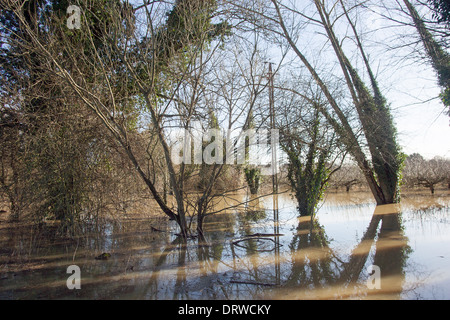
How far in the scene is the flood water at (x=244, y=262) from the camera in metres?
4.12

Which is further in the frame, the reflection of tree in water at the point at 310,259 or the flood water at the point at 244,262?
the reflection of tree in water at the point at 310,259

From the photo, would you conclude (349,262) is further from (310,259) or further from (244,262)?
(244,262)

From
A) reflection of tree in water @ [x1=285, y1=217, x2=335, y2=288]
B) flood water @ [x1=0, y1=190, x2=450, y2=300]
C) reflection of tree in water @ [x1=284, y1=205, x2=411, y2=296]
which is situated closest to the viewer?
flood water @ [x1=0, y1=190, x2=450, y2=300]

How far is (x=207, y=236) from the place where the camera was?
7.96 metres

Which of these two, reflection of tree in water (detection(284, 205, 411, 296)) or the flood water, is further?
reflection of tree in water (detection(284, 205, 411, 296))

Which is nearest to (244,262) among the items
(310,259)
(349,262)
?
(310,259)

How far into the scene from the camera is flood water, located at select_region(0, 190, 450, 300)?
412 centimetres

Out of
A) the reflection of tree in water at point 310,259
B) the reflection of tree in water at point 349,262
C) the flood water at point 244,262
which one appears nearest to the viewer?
the flood water at point 244,262

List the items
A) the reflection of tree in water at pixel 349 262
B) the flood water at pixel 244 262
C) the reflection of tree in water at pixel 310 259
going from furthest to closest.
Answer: the reflection of tree in water at pixel 310 259, the reflection of tree in water at pixel 349 262, the flood water at pixel 244 262

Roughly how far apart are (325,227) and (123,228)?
17.9 feet

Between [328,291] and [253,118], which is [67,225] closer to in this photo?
[253,118]

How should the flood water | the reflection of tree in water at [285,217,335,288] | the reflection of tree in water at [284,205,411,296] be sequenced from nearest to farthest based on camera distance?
1. the flood water
2. the reflection of tree in water at [284,205,411,296]
3. the reflection of tree in water at [285,217,335,288]

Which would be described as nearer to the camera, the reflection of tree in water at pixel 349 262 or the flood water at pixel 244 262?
the flood water at pixel 244 262
